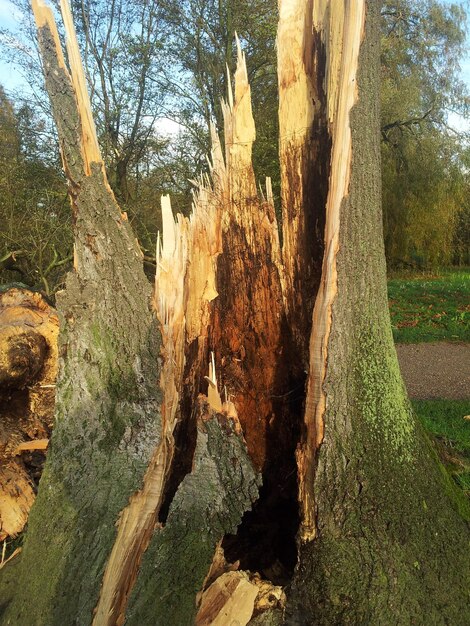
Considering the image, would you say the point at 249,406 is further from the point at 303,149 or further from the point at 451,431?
the point at 451,431

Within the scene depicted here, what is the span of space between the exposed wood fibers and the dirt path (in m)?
4.53

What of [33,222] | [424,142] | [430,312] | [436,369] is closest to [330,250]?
[436,369]

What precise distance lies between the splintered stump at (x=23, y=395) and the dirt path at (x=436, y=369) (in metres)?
4.16

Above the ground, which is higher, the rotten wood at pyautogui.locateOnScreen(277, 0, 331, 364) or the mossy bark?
the rotten wood at pyautogui.locateOnScreen(277, 0, 331, 364)

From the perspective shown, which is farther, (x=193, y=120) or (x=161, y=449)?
(x=193, y=120)

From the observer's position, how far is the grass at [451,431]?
10.8 feet

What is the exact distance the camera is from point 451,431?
501 cm

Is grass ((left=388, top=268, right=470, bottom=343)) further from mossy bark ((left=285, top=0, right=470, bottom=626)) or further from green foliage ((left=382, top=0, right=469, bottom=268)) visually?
mossy bark ((left=285, top=0, right=470, bottom=626))

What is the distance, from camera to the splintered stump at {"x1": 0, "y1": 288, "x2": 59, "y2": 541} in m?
3.82

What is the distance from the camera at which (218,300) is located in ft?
9.49

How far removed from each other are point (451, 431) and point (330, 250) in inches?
125

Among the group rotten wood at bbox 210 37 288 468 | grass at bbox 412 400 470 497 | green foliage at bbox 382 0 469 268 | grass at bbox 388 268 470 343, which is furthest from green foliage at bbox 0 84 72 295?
green foliage at bbox 382 0 469 268

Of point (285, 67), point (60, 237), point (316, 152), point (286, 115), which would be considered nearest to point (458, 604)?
point (316, 152)

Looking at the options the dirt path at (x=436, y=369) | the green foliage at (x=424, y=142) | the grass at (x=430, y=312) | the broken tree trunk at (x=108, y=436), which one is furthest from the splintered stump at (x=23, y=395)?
the green foliage at (x=424, y=142)
